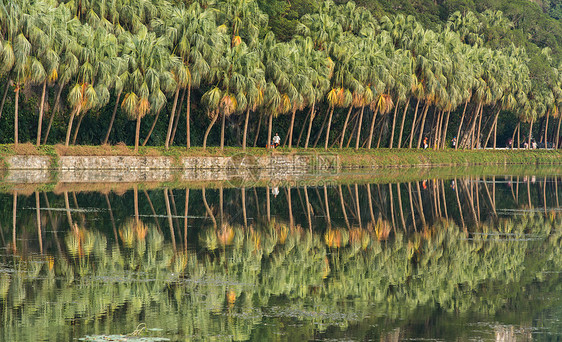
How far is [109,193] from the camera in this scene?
3288cm

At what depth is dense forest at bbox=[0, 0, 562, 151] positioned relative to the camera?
51.3 meters

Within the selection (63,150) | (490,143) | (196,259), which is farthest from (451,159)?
(196,259)

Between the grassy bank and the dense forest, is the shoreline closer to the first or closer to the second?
the grassy bank

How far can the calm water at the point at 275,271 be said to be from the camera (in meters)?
11.0

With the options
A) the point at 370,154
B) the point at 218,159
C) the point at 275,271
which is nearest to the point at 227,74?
the point at 218,159

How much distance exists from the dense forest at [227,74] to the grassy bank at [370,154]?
115 cm

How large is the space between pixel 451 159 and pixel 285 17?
22884 mm

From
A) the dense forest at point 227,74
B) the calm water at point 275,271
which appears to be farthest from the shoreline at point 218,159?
the calm water at point 275,271

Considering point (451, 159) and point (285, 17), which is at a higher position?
point (285, 17)

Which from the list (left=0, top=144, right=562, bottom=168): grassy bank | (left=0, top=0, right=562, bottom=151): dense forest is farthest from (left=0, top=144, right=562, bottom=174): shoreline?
(left=0, top=0, right=562, bottom=151): dense forest

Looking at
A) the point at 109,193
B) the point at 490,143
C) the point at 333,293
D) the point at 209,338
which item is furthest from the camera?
the point at 490,143

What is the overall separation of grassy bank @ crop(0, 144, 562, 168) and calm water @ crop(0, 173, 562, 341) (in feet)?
73.6

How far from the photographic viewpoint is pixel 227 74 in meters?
58.2

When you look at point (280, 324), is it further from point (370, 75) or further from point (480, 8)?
point (480, 8)
